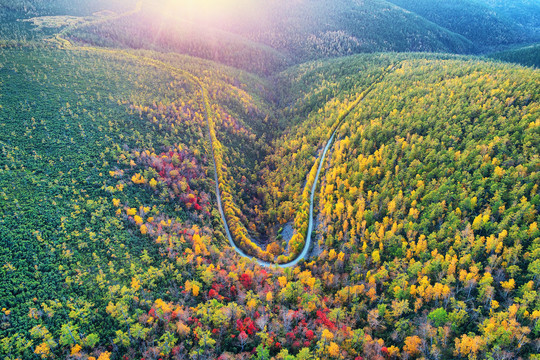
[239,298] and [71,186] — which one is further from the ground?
[71,186]

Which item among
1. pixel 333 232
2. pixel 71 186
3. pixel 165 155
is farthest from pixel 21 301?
pixel 333 232

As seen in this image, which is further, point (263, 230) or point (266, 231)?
point (263, 230)

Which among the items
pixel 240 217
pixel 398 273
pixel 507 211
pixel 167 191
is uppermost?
pixel 507 211

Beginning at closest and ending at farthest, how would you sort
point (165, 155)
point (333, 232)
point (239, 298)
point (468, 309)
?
point (468, 309) < point (239, 298) < point (333, 232) < point (165, 155)

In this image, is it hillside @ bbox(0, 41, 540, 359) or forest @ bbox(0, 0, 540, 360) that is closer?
forest @ bbox(0, 0, 540, 360)

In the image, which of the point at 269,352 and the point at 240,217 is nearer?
the point at 269,352

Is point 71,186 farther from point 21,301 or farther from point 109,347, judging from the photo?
point 109,347

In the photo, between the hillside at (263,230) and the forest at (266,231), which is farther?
the hillside at (263,230)

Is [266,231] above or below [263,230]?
above
